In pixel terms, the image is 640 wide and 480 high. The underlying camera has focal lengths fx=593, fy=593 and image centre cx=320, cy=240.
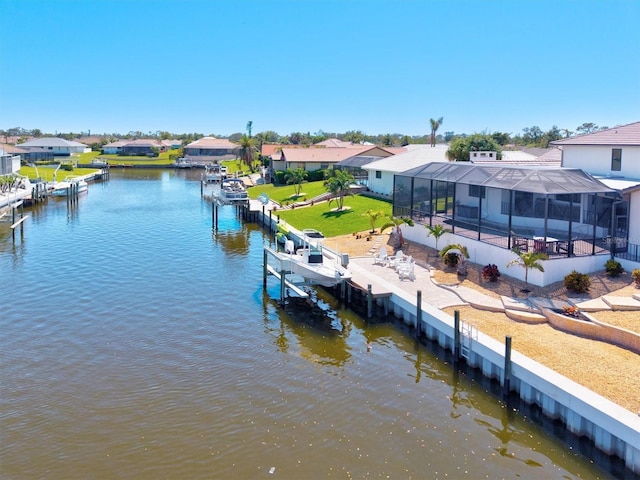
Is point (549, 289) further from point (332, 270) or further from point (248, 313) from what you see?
Result: point (248, 313)

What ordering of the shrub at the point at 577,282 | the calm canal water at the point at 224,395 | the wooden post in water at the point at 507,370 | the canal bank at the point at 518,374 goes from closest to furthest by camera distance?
1. the canal bank at the point at 518,374
2. the calm canal water at the point at 224,395
3. the wooden post in water at the point at 507,370
4. the shrub at the point at 577,282

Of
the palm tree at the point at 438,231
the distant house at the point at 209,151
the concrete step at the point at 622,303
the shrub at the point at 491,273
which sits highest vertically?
the distant house at the point at 209,151

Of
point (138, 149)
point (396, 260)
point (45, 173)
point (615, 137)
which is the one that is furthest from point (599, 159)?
point (138, 149)

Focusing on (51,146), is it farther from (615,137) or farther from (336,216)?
(615,137)

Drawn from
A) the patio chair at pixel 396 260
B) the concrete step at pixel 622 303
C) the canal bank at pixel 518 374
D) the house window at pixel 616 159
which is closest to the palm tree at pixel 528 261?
the concrete step at pixel 622 303

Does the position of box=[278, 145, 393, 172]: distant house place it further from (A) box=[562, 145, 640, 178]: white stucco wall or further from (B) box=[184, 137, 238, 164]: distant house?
(B) box=[184, 137, 238, 164]: distant house

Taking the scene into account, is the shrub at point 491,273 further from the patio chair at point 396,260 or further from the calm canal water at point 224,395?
the calm canal water at point 224,395

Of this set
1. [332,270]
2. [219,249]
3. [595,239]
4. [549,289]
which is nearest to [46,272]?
[219,249]
